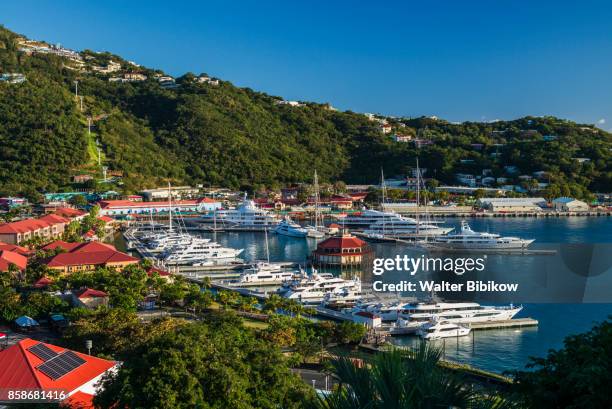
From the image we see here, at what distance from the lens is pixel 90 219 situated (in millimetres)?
37656

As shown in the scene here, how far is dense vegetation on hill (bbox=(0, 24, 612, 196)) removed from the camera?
188 feet

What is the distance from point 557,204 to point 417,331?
43.7 meters

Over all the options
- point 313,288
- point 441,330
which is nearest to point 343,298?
point 313,288

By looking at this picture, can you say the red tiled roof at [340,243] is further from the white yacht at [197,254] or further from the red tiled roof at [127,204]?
the red tiled roof at [127,204]

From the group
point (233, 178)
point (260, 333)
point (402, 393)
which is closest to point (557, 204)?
point (233, 178)

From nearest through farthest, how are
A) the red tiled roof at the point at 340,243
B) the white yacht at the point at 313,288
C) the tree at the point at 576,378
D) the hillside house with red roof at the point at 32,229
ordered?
the tree at the point at 576,378 → the white yacht at the point at 313,288 → the hillside house with red roof at the point at 32,229 → the red tiled roof at the point at 340,243

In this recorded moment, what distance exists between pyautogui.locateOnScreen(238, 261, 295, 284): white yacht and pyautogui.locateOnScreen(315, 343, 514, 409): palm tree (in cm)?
1944

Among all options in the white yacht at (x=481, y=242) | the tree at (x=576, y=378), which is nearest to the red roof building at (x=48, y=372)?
the tree at (x=576, y=378)

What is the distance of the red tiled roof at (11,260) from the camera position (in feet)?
67.6

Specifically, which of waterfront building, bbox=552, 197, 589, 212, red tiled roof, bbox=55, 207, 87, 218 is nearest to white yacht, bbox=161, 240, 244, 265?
red tiled roof, bbox=55, 207, 87, 218

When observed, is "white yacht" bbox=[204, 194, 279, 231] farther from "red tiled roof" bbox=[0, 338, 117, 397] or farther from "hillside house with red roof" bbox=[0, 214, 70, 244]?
"red tiled roof" bbox=[0, 338, 117, 397]

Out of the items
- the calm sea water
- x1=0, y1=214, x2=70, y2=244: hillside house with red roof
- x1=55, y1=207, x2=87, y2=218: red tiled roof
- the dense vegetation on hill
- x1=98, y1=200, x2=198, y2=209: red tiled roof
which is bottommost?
the calm sea water

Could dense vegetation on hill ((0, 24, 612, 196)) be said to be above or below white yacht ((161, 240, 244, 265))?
above

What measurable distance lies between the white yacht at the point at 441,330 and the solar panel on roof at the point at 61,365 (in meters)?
9.73
